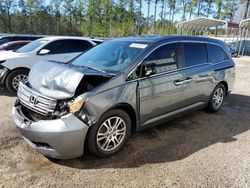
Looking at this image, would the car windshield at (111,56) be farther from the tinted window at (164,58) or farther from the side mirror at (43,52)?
the side mirror at (43,52)

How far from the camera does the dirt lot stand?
3.07 metres

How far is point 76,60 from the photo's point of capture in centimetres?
445

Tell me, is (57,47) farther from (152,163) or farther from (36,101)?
(152,163)

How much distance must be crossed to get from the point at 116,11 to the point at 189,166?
4643 cm

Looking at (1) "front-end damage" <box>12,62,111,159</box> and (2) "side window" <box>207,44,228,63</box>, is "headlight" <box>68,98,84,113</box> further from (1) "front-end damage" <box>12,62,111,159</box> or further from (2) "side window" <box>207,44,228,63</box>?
(2) "side window" <box>207,44,228,63</box>

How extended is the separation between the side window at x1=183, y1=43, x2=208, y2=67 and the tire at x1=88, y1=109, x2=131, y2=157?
1700mm

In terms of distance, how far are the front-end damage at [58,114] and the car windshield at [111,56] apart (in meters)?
0.44

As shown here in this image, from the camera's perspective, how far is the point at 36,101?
Result: 3371mm

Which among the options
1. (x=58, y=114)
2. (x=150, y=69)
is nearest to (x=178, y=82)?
(x=150, y=69)

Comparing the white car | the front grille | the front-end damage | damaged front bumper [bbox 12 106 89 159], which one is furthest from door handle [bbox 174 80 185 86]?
the white car

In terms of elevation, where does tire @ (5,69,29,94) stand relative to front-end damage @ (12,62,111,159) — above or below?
below

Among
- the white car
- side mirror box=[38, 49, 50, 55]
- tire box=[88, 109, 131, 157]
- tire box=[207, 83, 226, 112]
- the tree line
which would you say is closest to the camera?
tire box=[88, 109, 131, 157]

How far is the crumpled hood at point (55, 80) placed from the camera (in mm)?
3260

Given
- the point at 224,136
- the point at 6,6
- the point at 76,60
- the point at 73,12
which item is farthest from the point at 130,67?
the point at 73,12
